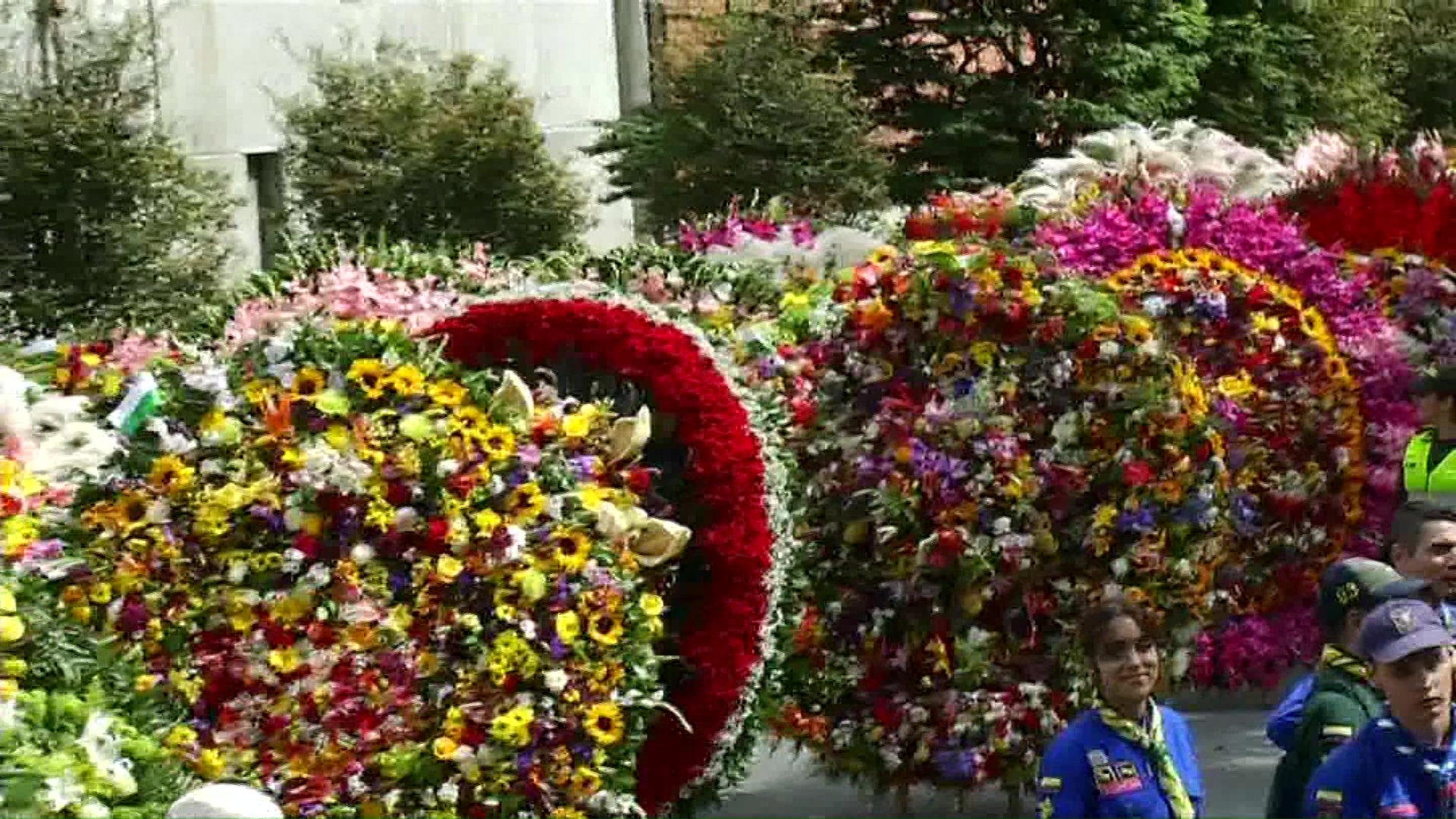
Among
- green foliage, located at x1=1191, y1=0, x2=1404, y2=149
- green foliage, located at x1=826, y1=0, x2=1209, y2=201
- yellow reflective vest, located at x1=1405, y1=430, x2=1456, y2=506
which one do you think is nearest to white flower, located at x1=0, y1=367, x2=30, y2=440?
yellow reflective vest, located at x1=1405, y1=430, x2=1456, y2=506

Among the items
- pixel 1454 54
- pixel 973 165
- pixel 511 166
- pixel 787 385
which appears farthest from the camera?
pixel 1454 54

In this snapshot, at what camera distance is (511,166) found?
16.9 m

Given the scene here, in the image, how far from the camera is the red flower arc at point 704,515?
7152mm

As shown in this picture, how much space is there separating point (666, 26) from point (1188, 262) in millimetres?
15142

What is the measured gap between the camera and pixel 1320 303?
388 inches

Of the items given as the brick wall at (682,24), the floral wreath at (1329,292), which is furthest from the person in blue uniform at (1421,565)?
the brick wall at (682,24)

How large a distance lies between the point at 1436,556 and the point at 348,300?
5.98 m

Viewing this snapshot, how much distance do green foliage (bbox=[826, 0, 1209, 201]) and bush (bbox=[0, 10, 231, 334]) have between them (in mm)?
7697

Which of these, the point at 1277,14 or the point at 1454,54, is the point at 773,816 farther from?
the point at 1454,54

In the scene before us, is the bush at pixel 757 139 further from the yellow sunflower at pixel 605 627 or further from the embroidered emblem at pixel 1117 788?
the embroidered emblem at pixel 1117 788

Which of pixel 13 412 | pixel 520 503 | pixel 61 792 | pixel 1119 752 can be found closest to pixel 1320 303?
pixel 520 503

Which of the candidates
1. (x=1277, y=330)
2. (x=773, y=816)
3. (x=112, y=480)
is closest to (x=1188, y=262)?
(x=1277, y=330)

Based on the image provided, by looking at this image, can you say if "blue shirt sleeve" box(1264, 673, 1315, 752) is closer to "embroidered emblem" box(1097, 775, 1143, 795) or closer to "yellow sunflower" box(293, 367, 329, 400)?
Result: "embroidered emblem" box(1097, 775, 1143, 795)

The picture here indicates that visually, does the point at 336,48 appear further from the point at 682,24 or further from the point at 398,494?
the point at 398,494
